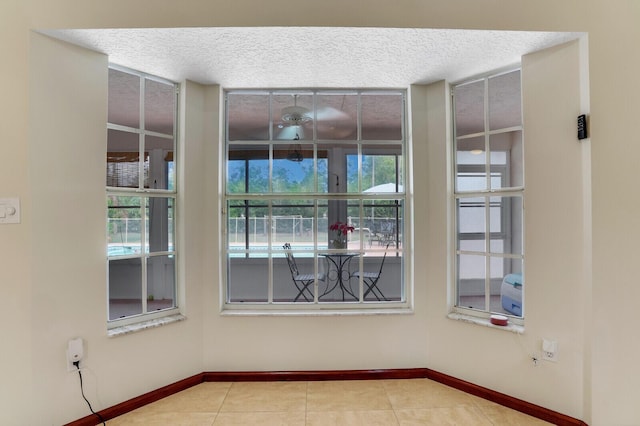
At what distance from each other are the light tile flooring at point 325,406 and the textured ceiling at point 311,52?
2211mm

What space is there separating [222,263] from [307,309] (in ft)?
2.44

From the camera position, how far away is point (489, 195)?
7.27 feet

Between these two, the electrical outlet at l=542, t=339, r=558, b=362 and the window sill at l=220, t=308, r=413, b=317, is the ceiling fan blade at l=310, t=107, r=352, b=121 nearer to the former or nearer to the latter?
the window sill at l=220, t=308, r=413, b=317

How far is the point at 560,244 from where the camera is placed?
1.86 metres

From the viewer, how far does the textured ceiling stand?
1.76 metres

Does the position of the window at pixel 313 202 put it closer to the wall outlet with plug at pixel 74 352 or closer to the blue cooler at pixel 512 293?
the blue cooler at pixel 512 293

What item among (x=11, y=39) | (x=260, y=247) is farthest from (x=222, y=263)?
→ (x=11, y=39)

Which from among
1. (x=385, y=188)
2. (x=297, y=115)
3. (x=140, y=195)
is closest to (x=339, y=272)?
(x=385, y=188)

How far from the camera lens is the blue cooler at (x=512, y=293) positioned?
2.11 meters

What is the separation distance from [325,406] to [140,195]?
1.86 metres

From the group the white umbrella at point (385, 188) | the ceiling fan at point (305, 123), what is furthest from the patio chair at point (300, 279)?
the ceiling fan at point (305, 123)

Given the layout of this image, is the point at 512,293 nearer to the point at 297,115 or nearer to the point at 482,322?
the point at 482,322

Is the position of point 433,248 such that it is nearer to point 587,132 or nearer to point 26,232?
point 587,132

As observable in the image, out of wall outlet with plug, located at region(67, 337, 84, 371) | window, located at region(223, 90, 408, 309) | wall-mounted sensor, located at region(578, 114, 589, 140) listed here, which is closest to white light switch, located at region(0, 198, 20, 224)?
wall outlet with plug, located at region(67, 337, 84, 371)
